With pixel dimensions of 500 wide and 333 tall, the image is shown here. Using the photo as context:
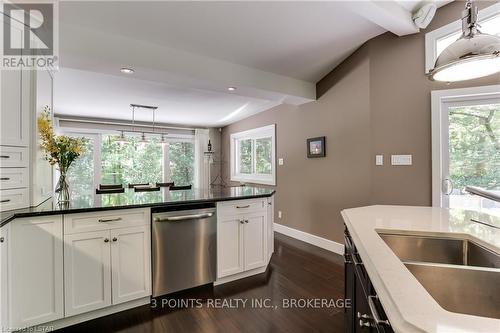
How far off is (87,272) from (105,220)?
394 mm

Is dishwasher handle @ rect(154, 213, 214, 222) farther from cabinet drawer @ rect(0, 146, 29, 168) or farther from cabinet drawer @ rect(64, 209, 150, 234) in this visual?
cabinet drawer @ rect(0, 146, 29, 168)

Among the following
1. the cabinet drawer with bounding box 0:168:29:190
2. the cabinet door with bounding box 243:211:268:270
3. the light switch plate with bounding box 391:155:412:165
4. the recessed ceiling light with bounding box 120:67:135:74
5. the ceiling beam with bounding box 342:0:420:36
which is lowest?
the cabinet door with bounding box 243:211:268:270

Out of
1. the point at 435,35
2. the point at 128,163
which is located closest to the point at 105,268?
the point at 435,35

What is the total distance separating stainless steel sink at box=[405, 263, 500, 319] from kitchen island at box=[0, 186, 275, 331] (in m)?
1.84

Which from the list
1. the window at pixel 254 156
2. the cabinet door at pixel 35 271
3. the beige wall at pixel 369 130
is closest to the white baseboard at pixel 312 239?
the beige wall at pixel 369 130

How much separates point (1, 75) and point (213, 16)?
1.65 m

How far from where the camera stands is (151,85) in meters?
3.55

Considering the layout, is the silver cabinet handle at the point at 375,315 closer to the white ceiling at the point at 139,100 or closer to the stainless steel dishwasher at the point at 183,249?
the stainless steel dishwasher at the point at 183,249

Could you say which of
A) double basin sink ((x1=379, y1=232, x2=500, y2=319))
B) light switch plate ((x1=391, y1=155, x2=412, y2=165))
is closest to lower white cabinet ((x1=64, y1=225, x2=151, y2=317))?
double basin sink ((x1=379, y1=232, x2=500, y2=319))

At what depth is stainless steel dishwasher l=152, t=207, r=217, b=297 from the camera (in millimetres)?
2135

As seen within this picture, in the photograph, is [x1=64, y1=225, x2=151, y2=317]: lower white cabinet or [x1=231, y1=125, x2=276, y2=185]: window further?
[x1=231, y1=125, x2=276, y2=185]: window

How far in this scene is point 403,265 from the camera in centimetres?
82

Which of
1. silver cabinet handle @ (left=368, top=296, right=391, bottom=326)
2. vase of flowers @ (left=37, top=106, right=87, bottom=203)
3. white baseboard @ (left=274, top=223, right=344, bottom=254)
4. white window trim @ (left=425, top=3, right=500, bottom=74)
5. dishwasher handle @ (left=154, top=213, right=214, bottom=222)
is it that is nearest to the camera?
silver cabinet handle @ (left=368, top=296, right=391, bottom=326)

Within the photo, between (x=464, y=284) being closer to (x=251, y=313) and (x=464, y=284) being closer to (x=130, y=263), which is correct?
(x=251, y=313)
